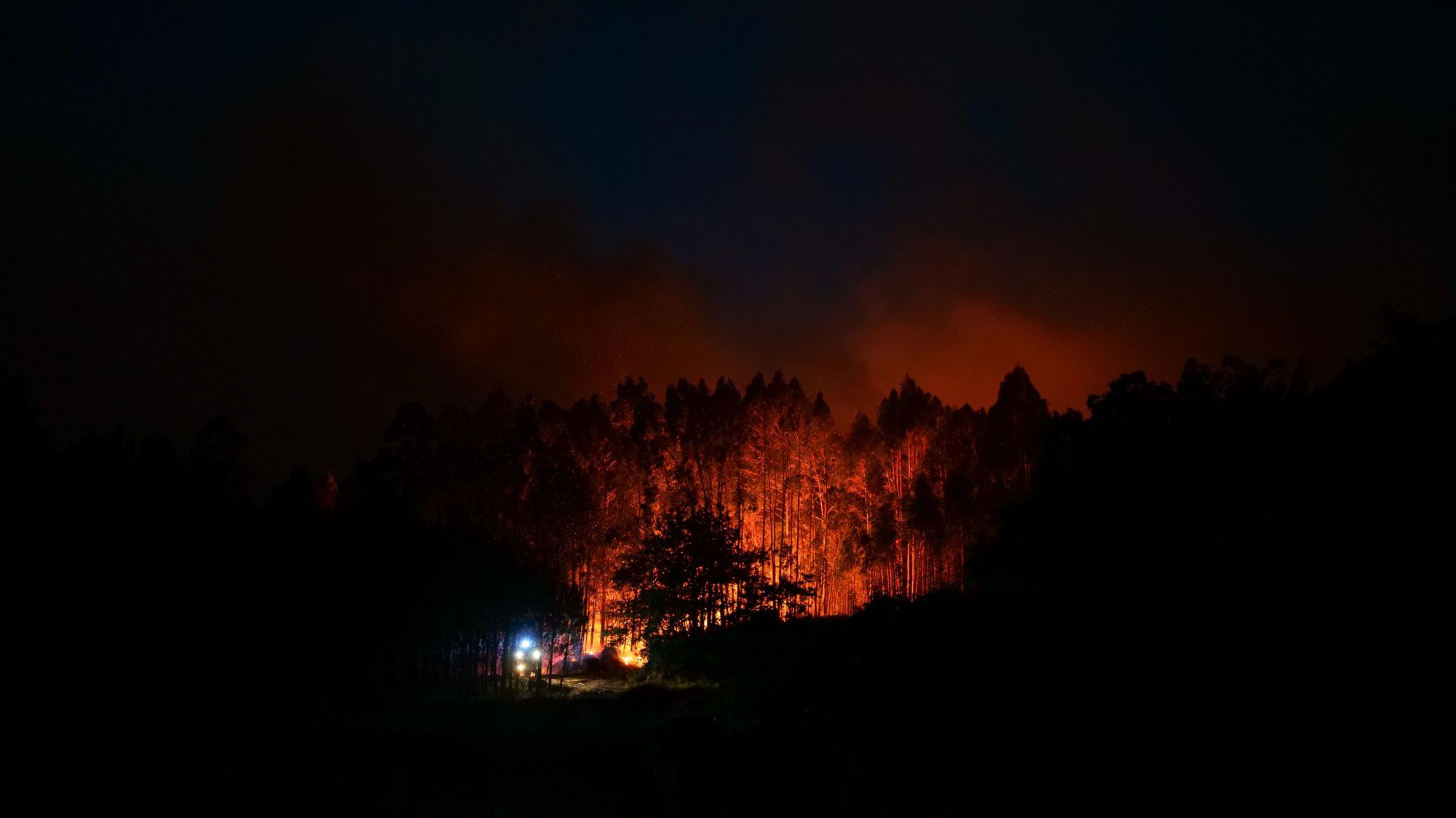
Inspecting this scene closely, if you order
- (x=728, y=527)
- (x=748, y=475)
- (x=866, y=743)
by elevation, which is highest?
(x=748, y=475)

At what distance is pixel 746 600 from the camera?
29.0m

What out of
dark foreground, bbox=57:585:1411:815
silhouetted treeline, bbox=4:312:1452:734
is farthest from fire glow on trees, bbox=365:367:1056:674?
dark foreground, bbox=57:585:1411:815

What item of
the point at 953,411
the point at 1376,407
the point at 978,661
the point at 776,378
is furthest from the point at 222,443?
the point at 1376,407

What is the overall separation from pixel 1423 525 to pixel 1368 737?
6.08 ft

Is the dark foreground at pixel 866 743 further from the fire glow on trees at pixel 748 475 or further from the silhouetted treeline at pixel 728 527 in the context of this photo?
the fire glow on trees at pixel 748 475

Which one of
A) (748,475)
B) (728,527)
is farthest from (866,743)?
(748,475)

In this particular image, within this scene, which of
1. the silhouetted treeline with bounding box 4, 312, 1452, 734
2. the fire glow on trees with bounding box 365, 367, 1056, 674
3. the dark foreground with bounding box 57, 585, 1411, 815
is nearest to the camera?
the dark foreground with bounding box 57, 585, 1411, 815

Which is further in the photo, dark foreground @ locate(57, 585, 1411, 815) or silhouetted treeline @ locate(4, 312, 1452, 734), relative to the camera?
silhouetted treeline @ locate(4, 312, 1452, 734)

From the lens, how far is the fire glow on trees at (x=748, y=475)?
136ft

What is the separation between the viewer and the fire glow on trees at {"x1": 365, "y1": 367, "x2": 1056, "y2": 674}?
41344mm

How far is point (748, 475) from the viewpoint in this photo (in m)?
46.6

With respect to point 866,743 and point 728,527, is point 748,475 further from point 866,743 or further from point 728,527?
point 866,743

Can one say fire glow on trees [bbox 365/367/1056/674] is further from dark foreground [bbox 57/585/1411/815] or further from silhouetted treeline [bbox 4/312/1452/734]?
dark foreground [bbox 57/585/1411/815]

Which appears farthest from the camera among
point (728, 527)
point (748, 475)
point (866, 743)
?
point (748, 475)
